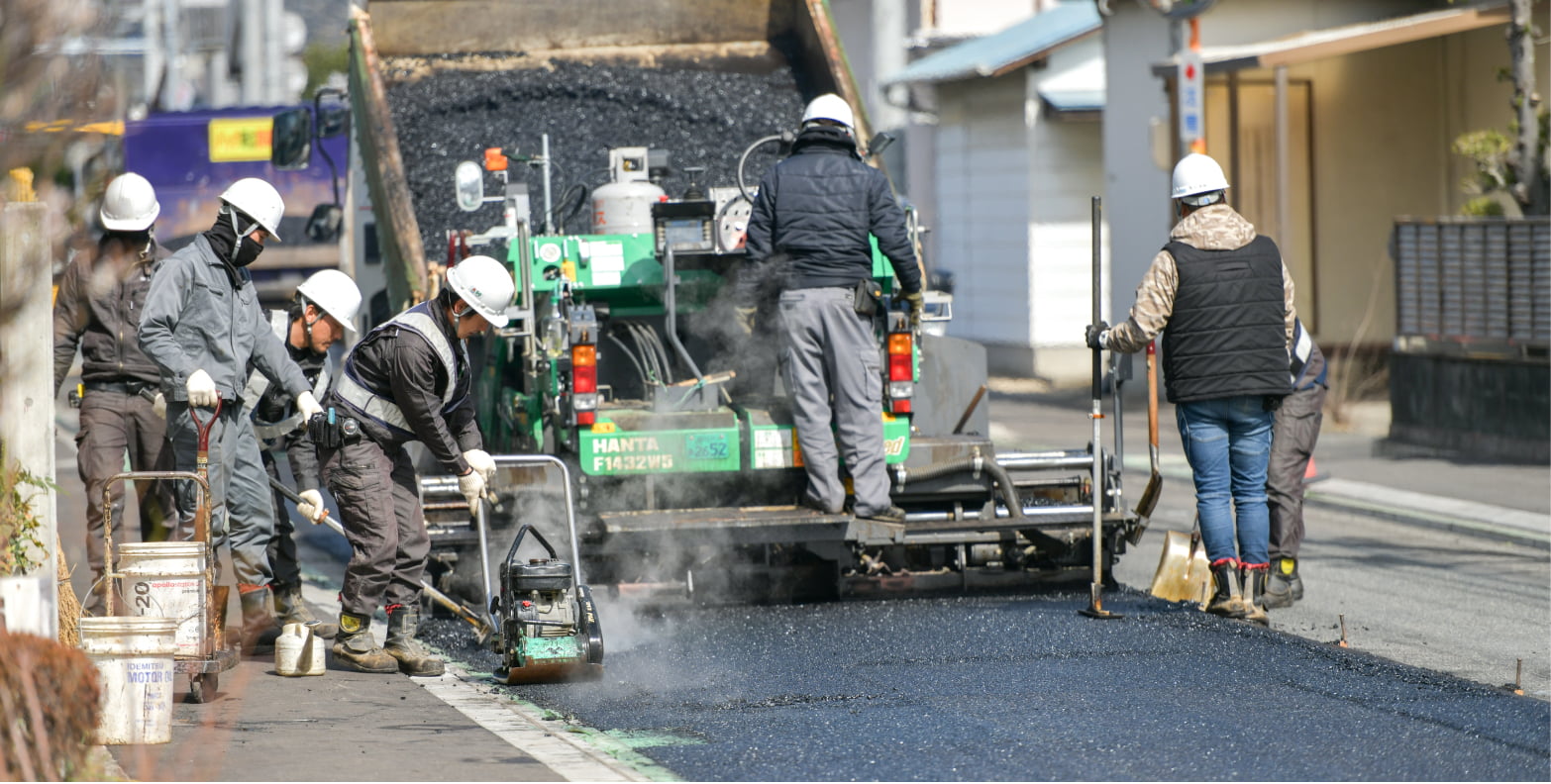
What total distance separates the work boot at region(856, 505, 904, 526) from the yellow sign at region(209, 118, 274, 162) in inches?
479

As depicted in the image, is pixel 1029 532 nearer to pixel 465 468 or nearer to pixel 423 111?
pixel 465 468

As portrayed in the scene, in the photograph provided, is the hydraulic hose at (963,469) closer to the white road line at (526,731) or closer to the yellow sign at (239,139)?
the white road line at (526,731)

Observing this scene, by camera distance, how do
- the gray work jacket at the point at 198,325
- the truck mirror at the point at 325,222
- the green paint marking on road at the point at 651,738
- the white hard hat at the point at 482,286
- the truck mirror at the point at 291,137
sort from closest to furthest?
the green paint marking on road at the point at 651,738 → the white hard hat at the point at 482,286 → the gray work jacket at the point at 198,325 → the truck mirror at the point at 325,222 → the truck mirror at the point at 291,137

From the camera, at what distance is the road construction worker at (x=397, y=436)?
6.91m

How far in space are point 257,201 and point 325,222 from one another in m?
5.35

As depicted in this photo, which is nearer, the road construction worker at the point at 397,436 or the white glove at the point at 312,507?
the road construction worker at the point at 397,436

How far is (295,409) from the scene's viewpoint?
8055 mm

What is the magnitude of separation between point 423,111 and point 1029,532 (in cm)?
437

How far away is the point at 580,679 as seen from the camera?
22.4 feet

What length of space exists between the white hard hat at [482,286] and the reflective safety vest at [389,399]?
0.57 feet

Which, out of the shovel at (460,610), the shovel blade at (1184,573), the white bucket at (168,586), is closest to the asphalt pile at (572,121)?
the shovel at (460,610)

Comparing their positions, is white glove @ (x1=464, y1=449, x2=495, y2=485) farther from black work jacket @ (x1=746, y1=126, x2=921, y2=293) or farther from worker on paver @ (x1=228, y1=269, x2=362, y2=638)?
black work jacket @ (x1=746, y1=126, x2=921, y2=293)

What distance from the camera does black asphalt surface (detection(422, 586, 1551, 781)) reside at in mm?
5480

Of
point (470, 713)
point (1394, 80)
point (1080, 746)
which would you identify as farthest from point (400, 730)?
point (1394, 80)
